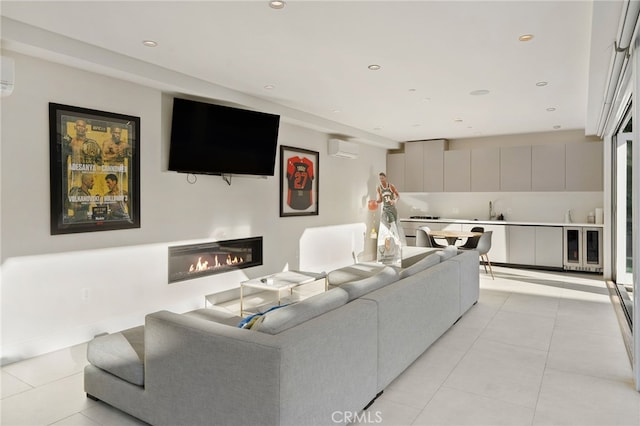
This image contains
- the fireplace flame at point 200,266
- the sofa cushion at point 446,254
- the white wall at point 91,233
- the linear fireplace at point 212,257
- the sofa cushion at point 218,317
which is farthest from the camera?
the fireplace flame at point 200,266

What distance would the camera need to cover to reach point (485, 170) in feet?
27.5

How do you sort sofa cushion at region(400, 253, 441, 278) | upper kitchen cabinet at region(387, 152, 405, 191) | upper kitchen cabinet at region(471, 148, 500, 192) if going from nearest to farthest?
1. sofa cushion at region(400, 253, 441, 278)
2. upper kitchen cabinet at region(471, 148, 500, 192)
3. upper kitchen cabinet at region(387, 152, 405, 191)

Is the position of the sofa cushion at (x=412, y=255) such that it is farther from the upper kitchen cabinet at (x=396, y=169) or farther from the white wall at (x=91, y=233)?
the upper kitchen cabinet at (x=396, y=169)

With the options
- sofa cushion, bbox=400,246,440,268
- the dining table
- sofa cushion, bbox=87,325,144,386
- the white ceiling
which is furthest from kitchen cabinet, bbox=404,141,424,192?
sofa cushion, bbox=87,325,144,386

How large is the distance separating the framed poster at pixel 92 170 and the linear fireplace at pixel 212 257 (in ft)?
2.28

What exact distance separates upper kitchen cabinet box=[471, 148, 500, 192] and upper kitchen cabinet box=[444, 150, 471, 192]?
3.9 inches

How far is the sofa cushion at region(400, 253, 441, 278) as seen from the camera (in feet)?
11.7

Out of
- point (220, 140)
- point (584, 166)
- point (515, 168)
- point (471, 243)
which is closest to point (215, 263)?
point (220, 140)

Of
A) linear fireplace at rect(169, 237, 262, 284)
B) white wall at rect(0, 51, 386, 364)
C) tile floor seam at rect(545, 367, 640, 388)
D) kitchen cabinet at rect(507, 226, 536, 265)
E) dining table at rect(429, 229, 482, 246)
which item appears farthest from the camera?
kitchen cabinet at rect(507, 226, 536, 265)

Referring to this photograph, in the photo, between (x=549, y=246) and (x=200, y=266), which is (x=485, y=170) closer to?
(x=549, y=246)

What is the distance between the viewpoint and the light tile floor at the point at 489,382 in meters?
2.53

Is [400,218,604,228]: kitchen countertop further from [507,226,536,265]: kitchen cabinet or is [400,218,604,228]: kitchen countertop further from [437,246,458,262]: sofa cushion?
[437,246,458,262]: sofa cushion

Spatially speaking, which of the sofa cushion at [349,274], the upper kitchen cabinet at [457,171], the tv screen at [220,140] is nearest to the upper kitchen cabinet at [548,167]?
the upper kitchen cabinet at [457,171]

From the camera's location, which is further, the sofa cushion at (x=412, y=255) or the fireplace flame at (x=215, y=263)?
the sofa cushion at (x=412, y=255)
